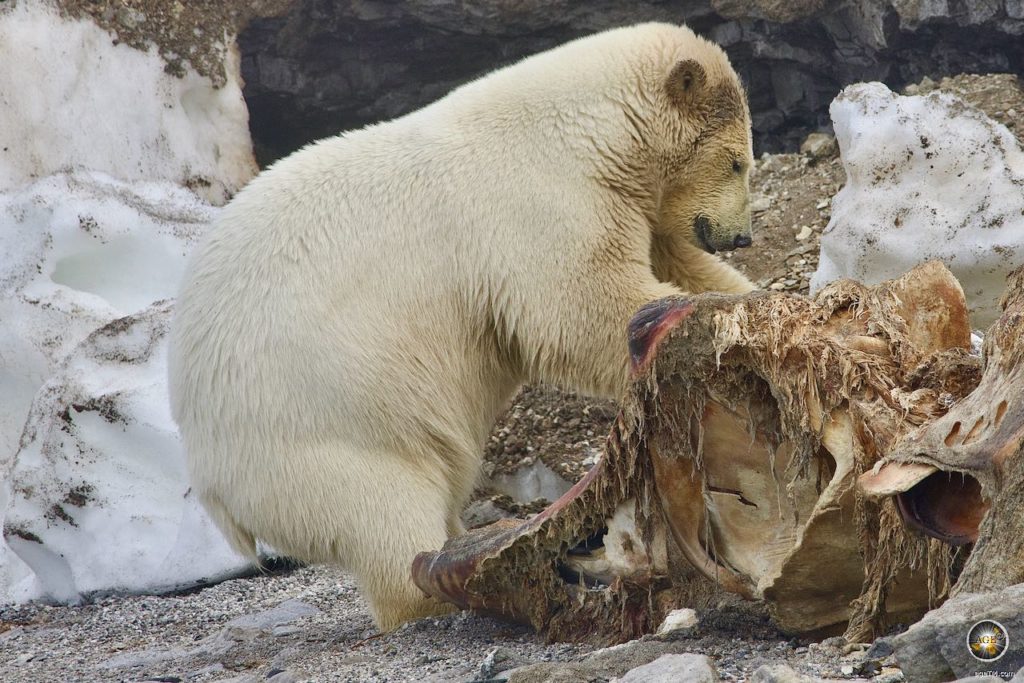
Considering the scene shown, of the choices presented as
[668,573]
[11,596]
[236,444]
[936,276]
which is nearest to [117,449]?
[11,596]

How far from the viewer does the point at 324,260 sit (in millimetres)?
4555

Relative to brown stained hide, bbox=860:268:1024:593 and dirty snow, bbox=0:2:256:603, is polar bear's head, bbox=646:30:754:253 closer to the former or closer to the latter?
brown stained hide, bbox=860:268:1024:593

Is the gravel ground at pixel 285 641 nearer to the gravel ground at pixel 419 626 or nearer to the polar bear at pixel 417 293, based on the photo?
the gravel ground at pixel 419 626

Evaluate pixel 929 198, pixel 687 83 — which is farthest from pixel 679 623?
pixel 929 198

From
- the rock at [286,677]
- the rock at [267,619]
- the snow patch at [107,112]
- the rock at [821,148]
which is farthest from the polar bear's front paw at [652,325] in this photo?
the snow patch at [107,112]

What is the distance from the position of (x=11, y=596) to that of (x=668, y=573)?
4287 mm

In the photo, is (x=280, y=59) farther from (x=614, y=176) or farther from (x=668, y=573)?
(x=668, y=573)

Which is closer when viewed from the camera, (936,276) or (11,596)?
(936,276)

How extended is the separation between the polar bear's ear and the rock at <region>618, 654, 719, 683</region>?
9.14 ft

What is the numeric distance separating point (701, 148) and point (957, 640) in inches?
121

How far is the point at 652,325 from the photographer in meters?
3.04

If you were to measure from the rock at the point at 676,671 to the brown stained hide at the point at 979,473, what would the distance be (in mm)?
482

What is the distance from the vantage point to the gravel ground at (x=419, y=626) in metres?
3.09

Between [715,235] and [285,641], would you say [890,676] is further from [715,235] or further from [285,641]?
[715,235]
